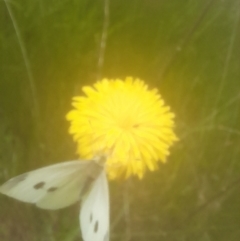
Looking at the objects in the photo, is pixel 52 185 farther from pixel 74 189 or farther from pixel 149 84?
pixel 149 84

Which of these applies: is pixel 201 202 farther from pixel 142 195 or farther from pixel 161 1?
pixel 161 1

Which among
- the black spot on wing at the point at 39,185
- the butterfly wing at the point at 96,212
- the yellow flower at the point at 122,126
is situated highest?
the yellow flower at the point at 122,126

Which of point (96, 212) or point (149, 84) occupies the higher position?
point (149, 84)

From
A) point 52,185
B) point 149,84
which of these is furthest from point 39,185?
point 149,84

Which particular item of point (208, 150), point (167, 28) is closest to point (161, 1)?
point (167, 28)

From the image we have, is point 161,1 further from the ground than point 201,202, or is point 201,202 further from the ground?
point 161,1
